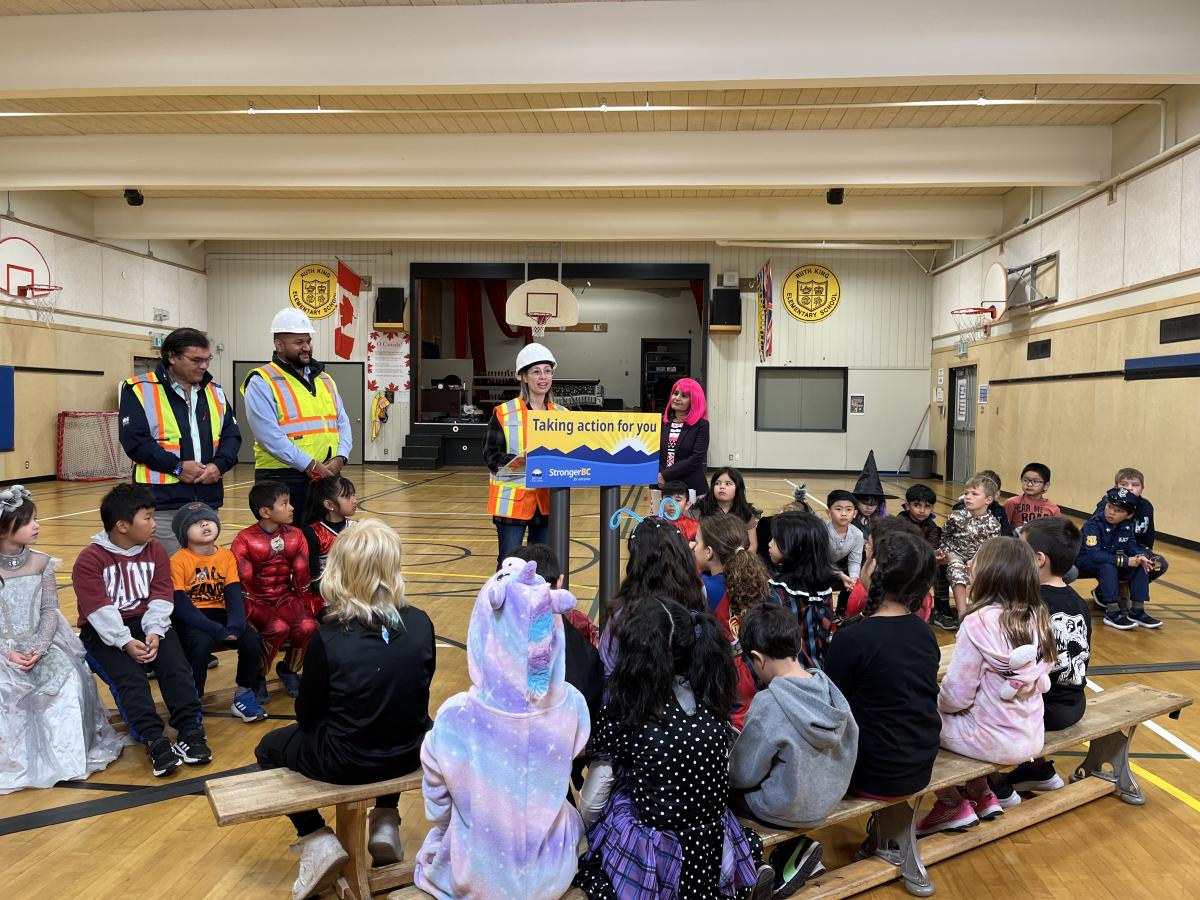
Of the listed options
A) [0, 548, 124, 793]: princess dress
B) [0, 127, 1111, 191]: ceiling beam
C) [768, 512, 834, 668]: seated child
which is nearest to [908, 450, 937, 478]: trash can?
[0, 127, 1111, 191]: ceiling beam

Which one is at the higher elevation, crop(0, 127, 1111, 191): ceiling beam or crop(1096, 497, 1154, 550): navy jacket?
crop(0, 127, 1111, 191): ceiling beam

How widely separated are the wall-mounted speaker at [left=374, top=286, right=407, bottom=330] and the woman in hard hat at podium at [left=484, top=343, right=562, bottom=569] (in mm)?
12492

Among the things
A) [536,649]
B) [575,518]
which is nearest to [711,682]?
[536,649]

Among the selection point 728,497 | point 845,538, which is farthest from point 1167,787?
point 728,497

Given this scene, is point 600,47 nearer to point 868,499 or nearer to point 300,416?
point 868,499

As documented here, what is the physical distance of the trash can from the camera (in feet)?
49.7

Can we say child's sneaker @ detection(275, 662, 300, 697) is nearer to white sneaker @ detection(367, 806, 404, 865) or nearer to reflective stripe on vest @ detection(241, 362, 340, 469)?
reflective stripe on vest @ detection(241, 362, 340, 469)

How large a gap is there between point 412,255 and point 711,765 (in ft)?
51.1

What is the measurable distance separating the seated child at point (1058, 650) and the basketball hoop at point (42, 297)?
13.4 meters

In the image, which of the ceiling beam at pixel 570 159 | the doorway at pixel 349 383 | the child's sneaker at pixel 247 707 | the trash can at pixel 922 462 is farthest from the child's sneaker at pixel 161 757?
the trash can at pixel 922 462

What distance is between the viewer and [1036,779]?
2818mm

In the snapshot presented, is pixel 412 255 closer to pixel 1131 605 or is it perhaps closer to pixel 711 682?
pixel 1131 605

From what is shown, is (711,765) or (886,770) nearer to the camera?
(711,765)

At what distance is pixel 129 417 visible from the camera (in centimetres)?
368
